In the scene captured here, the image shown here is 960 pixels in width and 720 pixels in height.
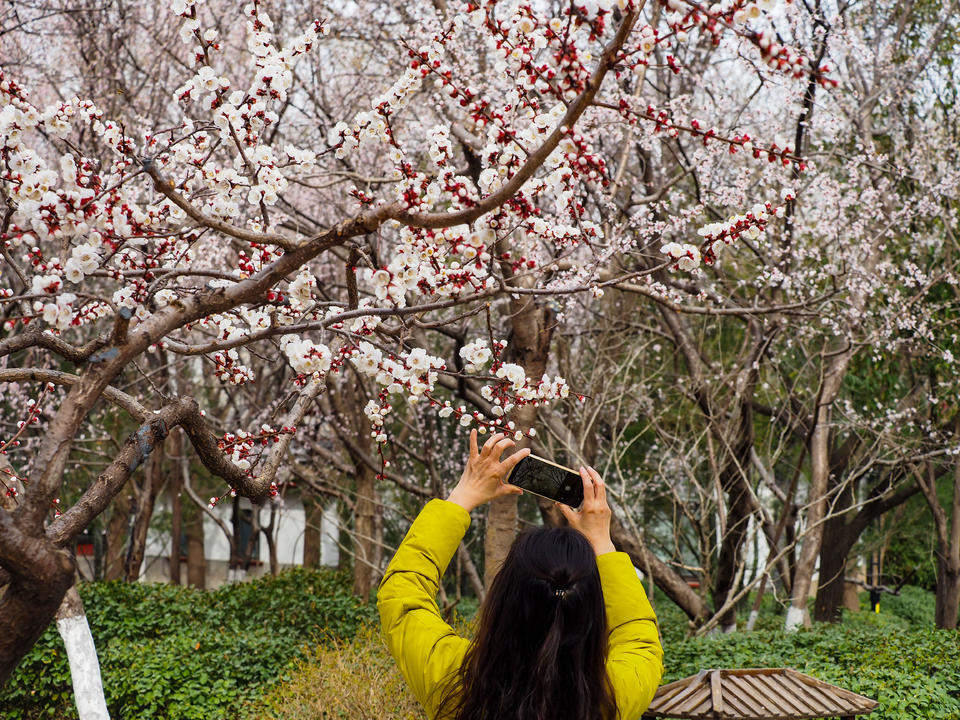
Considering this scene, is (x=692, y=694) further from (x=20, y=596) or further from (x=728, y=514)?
(x=728, y=514)

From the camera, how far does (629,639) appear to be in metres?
1.72

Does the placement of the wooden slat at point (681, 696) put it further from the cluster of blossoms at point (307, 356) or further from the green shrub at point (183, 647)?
the green shrub at point (183, 647)

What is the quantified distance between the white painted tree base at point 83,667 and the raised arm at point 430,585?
4.67 metres

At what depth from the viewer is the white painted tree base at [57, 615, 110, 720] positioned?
220 inches

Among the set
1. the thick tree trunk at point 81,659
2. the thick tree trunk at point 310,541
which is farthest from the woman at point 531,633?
the thick tree trunk at point 310,541

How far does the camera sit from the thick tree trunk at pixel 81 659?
557 centimetres

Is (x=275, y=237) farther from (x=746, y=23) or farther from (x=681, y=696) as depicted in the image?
(x=681, y=696)

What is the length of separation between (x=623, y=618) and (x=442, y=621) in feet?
1.21

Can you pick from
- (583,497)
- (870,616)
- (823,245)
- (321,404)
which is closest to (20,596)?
(583,497)

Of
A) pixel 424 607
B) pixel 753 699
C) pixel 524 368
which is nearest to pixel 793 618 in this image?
pixel 524 368

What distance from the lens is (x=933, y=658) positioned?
22.0 feet

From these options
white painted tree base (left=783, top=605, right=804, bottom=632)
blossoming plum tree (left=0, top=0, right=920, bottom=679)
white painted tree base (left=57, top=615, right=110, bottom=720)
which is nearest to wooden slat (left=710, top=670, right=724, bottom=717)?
blossoming plum tree (left=0, top=0, right=920, bottom=679)

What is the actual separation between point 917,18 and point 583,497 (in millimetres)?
10232

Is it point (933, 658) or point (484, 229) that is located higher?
point (484, 229)
